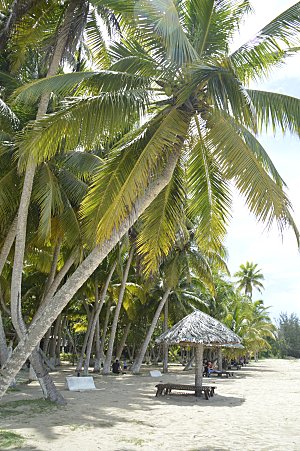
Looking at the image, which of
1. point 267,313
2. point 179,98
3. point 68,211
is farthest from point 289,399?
point 267,313

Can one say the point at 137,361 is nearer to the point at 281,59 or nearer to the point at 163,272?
the point at 163,272

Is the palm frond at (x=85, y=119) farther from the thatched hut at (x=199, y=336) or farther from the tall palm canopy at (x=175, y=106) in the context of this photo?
the thatched hut at (x=199, y=336)

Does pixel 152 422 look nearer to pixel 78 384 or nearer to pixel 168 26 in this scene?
pixel 78 384

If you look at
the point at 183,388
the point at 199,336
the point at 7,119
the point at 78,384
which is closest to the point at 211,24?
the point at 7,119

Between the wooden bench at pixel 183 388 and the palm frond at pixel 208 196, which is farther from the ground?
the palm frond at pixel 208 196

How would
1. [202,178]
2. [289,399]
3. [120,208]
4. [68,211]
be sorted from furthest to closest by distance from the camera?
1. [289,399]
2. [68,211]
3. [202,178]
4. [120,208]

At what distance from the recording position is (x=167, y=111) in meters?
8.07

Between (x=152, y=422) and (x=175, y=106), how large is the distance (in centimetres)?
717

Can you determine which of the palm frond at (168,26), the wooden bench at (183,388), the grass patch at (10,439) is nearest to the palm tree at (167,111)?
the palm frond at (168,26)

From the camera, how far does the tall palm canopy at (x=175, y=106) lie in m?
7.05

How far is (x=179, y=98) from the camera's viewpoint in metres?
7.59

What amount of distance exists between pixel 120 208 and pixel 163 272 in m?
21.2

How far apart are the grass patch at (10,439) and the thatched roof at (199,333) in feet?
26.6

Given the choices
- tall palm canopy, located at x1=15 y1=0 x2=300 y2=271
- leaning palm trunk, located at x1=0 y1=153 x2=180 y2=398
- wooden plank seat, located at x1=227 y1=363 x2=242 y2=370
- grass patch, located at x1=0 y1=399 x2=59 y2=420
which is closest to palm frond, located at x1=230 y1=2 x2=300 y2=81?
tall palm canopy, located at x1=15 y1=0 x2=300 y2=271
